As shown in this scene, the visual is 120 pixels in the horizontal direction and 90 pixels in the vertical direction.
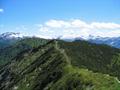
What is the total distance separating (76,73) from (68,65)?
26.3m

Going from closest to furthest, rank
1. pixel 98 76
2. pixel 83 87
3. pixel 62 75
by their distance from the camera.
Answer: pixel 83 87 < pixel 98 76 < pixel 62 75

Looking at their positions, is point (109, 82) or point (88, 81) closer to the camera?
point (109, 82)

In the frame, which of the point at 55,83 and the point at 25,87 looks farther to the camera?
the point at 25,87

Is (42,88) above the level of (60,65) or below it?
below

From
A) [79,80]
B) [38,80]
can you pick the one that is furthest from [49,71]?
[79,80]

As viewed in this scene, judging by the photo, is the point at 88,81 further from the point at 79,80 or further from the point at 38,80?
the point at 38,80

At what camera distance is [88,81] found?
130 meters

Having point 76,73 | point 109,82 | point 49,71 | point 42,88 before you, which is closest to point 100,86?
point 109,82

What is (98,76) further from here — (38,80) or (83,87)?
(38,80)

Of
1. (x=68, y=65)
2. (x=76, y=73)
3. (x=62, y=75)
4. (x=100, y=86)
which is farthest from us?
(x=68, y=65)

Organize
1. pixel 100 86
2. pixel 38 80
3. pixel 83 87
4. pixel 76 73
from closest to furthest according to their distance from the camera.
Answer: pixel 100 86
pixel 83 87
pixel 76 73
pixel 38 80

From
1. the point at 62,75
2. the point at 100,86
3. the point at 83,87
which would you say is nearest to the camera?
the point at 100,86

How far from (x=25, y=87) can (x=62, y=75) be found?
36.7m

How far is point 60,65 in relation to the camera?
185 meters
